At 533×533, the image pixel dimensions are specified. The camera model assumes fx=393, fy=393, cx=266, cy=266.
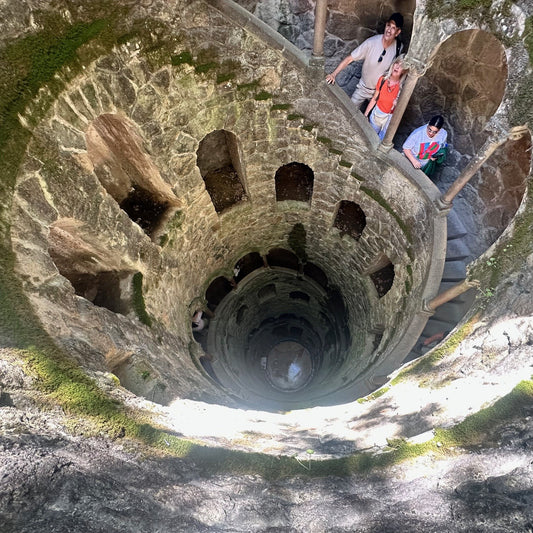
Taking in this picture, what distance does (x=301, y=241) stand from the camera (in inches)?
421

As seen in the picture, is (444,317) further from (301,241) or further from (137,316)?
(137,316)

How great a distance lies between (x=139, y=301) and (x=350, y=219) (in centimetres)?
522

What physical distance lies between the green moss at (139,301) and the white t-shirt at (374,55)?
17.8 ft

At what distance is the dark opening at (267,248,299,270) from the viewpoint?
37.2 ft

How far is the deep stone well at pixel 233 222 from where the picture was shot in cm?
384

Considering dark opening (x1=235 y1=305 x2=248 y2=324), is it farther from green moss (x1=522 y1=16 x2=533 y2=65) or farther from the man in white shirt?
green moss (x1=522 y1=16 x2=533 y2=65)

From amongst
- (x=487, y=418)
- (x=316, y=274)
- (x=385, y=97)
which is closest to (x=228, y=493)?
(x=487, y=418)

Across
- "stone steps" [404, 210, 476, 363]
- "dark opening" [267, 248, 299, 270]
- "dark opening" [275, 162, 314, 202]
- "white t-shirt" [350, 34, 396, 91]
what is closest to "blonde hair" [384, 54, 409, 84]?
"white t-shirt" [350, 34, 396, 91]

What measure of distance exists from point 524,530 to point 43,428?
128 inches

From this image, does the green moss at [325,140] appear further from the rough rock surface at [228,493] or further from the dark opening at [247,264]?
the rough rock surface at [228,493]

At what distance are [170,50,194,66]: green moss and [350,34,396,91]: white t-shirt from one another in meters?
2.96

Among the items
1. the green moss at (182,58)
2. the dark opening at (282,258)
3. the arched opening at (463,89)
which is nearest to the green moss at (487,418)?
the green moss at (182,58)

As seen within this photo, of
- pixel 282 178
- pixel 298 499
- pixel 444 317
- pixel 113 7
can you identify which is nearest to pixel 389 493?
pixel 298 499

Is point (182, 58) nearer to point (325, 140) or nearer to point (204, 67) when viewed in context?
point (204, 67)
